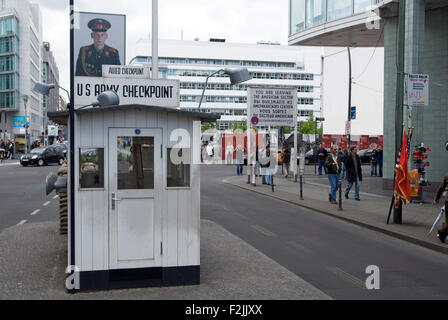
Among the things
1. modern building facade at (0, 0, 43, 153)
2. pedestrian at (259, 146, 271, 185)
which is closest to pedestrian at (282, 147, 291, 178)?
pedestrian at (259, 146, 271, 185)

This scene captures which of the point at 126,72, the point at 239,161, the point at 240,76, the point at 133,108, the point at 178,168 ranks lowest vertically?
the point at 239,161

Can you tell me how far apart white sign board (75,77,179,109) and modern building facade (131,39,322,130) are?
89903 millimetres

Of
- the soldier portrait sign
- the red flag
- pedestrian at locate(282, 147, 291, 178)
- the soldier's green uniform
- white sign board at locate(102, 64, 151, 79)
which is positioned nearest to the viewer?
white sign board at locate(102, 64, 151, 79)

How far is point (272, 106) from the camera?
981 inches

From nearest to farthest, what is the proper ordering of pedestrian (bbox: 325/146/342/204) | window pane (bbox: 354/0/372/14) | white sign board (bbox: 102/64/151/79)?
1. white sign board (bbox: 102/64/151/79)
2. pedestrian (bbox: 325/146/342/204)
3. window pane (bbox: 354/0/372/14)

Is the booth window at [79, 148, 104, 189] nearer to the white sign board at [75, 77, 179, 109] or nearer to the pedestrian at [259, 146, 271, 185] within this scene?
the white sign board at [75, 77, 179, 109]

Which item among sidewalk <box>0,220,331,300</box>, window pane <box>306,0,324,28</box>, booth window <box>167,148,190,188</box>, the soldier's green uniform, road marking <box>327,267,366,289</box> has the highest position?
window pane <box>306,0,324,28</box>

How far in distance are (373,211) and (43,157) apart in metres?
31.0

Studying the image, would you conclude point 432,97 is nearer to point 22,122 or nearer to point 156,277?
point 156,277

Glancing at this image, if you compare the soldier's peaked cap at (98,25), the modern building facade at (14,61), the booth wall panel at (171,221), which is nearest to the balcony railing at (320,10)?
the soldier's peaked cap at (98,25)

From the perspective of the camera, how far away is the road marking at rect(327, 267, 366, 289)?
23.8 feet

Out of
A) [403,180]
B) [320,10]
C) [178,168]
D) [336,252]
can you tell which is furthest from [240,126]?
[178,168]

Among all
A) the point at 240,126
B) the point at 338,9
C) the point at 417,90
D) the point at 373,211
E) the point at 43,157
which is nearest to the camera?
the point at 417,90

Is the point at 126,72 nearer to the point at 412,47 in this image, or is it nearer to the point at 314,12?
the point at 412,47
